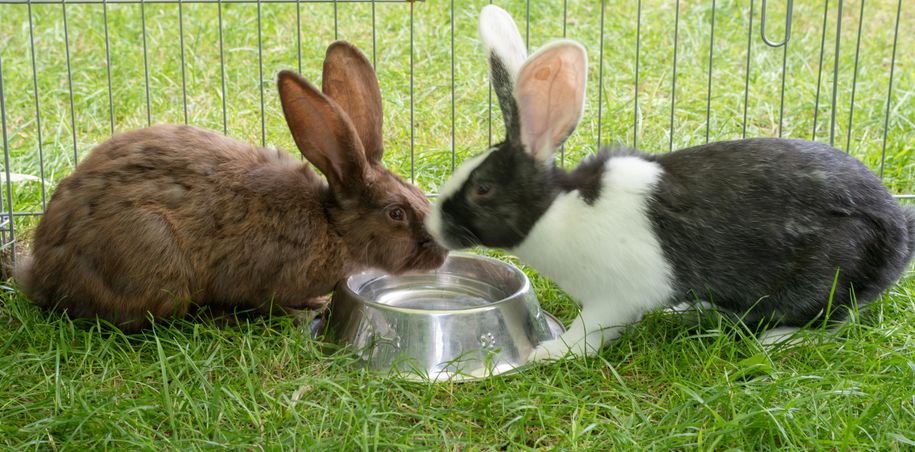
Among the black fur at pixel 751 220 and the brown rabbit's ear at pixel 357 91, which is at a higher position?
the brown rabbit's ear at pixel 357 91

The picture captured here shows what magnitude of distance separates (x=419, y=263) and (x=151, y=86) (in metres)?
2.76

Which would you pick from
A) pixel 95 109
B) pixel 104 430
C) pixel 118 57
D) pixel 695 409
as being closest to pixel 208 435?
pixel 104 430

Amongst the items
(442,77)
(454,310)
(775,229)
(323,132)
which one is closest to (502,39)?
(323,132)

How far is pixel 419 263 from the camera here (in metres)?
3.75

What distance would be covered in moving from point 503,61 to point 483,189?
1.35ft

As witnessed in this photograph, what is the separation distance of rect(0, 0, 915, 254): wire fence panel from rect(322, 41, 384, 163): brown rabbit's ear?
64 centimetres

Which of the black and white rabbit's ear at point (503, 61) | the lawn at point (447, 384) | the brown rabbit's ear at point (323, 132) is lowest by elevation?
the lawn at point (447, 384)

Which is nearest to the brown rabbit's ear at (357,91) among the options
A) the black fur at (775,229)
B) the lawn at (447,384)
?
the lawn at (447,384)

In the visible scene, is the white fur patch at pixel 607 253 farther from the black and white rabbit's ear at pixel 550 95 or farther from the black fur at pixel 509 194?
the black and white rabbit's ear at pixel 550 95

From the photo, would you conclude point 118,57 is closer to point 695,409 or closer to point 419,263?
point 419,263

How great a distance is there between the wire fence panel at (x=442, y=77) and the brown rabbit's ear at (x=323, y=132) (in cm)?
87

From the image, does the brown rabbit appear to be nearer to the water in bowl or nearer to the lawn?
the lawn

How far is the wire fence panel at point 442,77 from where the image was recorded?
494cm

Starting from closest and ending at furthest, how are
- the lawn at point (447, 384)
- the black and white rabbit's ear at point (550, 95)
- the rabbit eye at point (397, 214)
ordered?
the lawn at point (447, 384)
the black and white rabbit's ear at point (550, 95)
the rabbit eye at point (397, 214)
